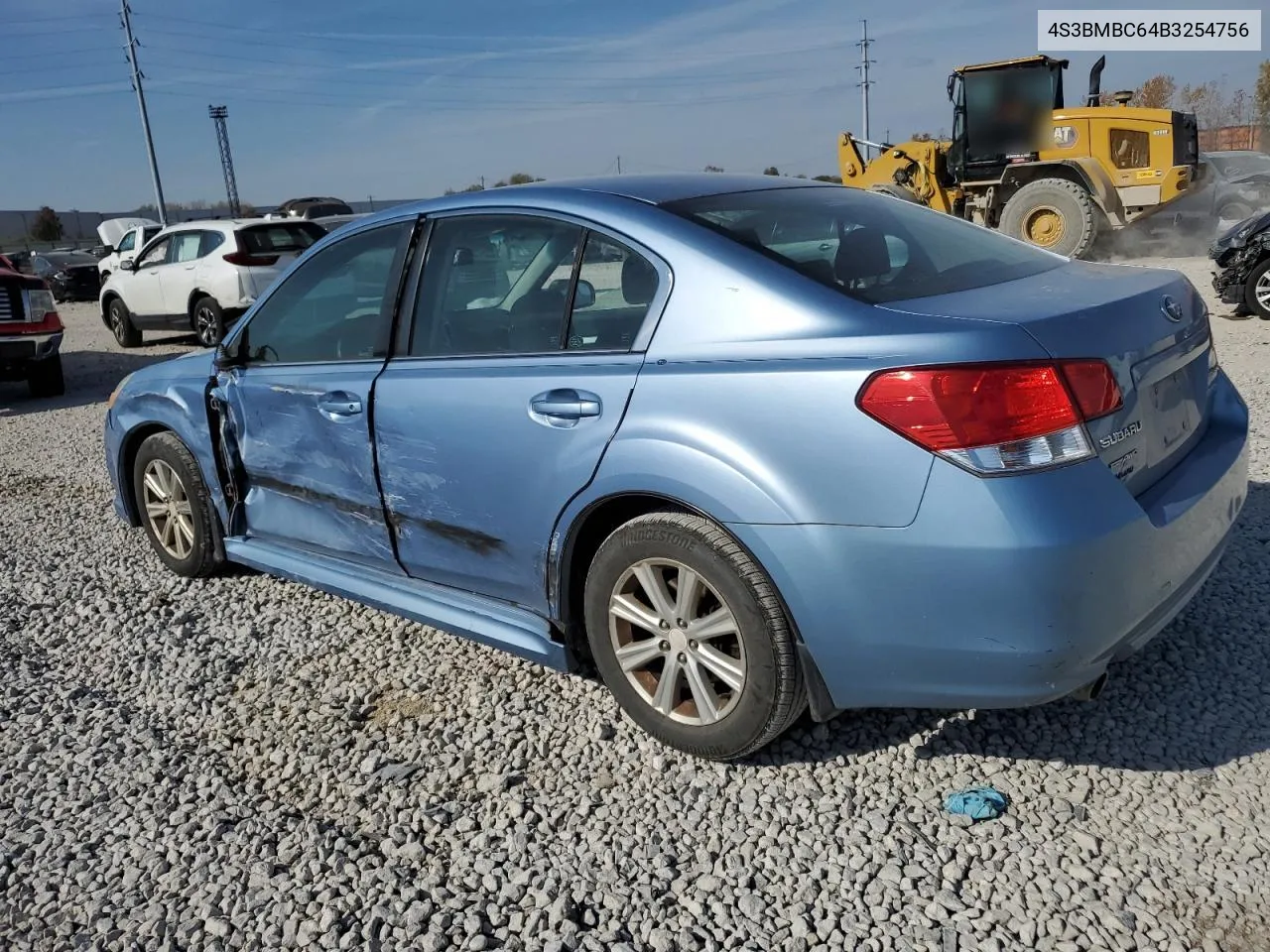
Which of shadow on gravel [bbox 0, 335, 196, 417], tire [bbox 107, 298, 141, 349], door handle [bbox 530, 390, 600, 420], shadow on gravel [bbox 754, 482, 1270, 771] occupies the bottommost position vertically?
shadow on gravel [bbox 754, 482, 1270, 771]

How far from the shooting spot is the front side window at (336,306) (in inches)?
145

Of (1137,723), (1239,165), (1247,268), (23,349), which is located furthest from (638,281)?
(1239,165)

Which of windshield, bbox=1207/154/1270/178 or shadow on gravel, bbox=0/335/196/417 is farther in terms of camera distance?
windshield, bbox=1207/154/1270/178

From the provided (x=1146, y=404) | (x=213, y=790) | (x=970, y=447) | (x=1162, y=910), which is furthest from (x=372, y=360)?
(x=1162, y=910)

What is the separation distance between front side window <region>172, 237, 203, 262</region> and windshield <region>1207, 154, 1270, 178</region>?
53.9ft

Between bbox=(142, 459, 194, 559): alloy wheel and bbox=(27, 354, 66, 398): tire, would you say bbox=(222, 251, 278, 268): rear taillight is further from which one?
bbox=(142, 459, 194, 559): alloy wheel

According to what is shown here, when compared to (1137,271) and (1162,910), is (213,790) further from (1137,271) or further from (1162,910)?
(1137,271)

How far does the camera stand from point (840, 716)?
10.6 ft

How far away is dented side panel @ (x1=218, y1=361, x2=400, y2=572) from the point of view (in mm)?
3646

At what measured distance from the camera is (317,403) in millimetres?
3764

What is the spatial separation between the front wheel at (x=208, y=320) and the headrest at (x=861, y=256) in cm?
1205

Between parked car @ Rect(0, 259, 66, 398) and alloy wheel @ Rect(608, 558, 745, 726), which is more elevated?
parked car @ Rect(0, 259, 66, 398)

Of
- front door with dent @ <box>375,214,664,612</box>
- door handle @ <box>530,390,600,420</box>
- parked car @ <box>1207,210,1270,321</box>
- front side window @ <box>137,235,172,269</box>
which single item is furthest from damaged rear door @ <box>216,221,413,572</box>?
front side window @ <box>137,235,172,269</box>

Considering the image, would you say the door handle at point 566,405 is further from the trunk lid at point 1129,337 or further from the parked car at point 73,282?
the parked car at point 73,282
